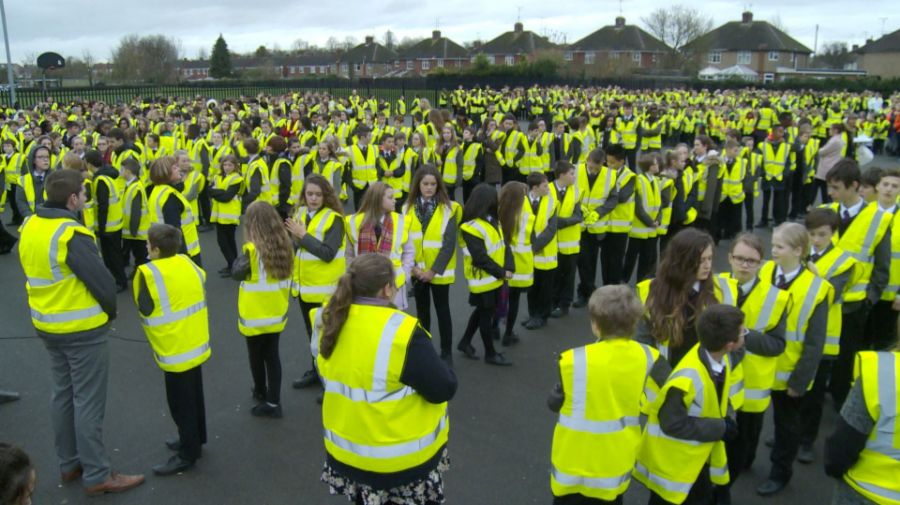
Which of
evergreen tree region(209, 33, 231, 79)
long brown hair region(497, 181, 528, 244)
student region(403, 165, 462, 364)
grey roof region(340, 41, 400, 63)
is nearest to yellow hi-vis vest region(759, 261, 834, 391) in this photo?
long brown hair region(497, 181, 528, 244)

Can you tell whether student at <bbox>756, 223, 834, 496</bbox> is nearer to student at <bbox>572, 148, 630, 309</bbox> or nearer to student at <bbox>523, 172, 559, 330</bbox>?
student at <bbox>523, 172, 559, 330</bbox>

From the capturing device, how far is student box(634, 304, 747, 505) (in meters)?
2.99

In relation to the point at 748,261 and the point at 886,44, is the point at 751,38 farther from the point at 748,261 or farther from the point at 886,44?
the point at 748,261

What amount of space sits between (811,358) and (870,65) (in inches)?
3140

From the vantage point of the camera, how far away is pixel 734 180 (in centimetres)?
1032

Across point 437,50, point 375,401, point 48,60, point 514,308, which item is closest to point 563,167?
point 514,308

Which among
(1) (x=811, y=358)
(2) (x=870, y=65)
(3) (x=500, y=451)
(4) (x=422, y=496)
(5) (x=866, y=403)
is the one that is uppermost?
(2) (x=870, y=65)

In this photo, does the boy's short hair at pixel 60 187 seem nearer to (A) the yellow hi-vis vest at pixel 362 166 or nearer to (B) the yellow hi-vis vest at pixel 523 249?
(B) the yellow hi-vis vest at pixel 523 249

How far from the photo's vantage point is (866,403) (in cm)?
246

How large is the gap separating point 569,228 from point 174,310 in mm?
4468

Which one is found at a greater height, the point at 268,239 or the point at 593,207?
the point at 268,239

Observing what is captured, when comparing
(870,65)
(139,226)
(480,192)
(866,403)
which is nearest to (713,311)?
(866,403)

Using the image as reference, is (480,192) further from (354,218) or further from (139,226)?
(139,226)

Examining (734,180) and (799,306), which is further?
(734,180)
